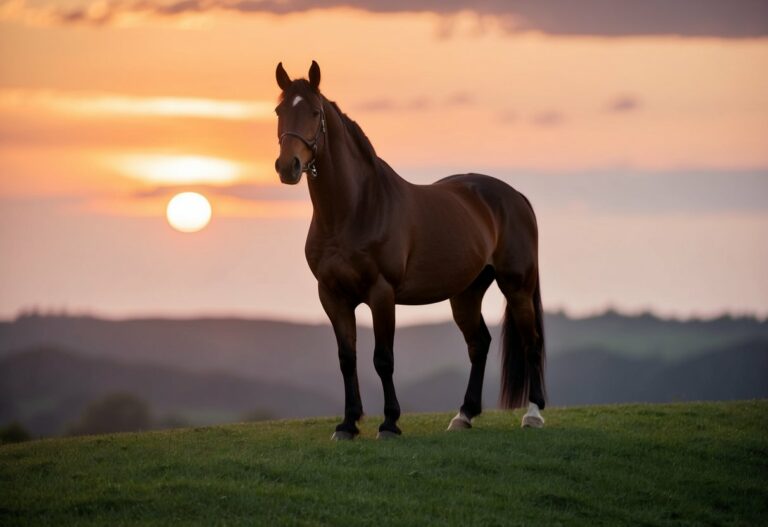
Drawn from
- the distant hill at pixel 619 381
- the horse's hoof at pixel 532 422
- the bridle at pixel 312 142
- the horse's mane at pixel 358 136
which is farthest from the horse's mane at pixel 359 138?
the distant hill at pixel 619 381

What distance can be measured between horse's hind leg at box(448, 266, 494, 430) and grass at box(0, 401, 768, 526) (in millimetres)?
625

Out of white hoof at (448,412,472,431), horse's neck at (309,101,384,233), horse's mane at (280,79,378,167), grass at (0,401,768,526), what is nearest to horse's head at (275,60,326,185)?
horse's neck at (309,101,384,233)

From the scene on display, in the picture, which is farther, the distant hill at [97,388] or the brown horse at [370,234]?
the distant hill at [97,388]

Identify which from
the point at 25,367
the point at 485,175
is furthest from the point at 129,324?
the point at 485,175

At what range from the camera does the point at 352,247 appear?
12.0m

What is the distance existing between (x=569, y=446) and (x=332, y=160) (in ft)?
13.1

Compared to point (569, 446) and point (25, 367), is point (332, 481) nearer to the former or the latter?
point (569, 446)

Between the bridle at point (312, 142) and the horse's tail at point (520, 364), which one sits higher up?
the bridle at point (312, 142)

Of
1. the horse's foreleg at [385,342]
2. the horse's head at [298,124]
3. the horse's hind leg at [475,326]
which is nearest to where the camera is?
the horse's head at [298,124]

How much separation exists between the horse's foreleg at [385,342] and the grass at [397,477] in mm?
279

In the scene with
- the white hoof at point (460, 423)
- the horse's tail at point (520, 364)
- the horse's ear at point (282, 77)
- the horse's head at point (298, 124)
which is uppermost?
the horse's ear at point (282, 77)

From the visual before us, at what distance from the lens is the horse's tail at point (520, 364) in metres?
14.5

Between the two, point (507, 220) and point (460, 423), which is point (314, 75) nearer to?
point (507, 220)

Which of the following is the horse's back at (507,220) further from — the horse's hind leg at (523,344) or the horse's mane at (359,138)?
the horse's mane at (359,138)
